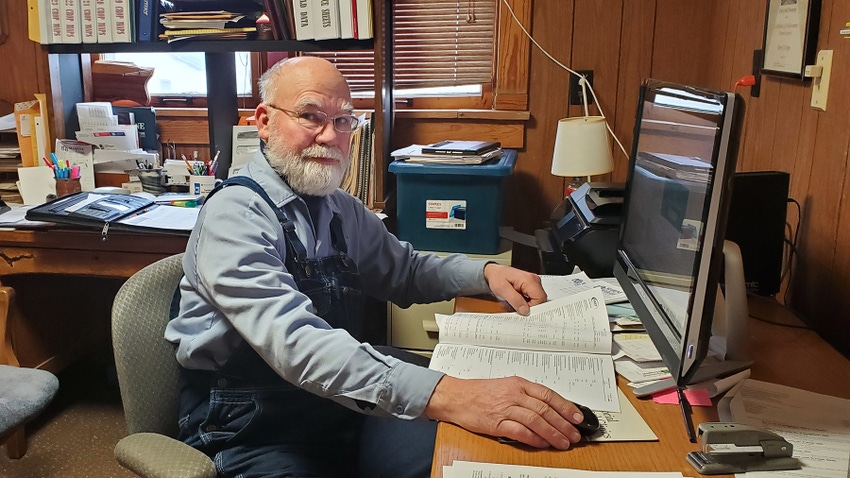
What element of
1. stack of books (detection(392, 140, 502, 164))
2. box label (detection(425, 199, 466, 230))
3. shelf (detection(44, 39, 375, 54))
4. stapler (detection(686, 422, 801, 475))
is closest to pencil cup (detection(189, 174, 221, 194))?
shelf (detection(44, 39, 375, 54))

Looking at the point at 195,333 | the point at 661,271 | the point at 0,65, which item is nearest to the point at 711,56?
the point at 661,271

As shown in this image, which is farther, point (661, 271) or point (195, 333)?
point (195, 333)

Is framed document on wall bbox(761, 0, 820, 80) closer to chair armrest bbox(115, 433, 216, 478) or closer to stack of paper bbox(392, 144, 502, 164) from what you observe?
stack of paper bbox(392, 144, 502, 164)

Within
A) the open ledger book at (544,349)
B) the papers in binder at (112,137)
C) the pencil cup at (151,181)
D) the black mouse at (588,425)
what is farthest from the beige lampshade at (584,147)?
the papers in binder at (112,137)

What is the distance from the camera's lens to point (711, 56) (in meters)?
2.37

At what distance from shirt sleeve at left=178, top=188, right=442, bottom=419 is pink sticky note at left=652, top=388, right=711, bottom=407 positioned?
1.13 feet

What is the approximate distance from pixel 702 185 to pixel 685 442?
0.36m

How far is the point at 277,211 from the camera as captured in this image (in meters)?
1.36

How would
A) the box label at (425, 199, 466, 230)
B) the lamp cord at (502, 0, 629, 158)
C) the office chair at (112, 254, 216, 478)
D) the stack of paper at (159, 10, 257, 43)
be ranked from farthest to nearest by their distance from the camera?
Answer: the lamp cord at (502, 0, 629, 158)
the stack of paper at (159, 10, 257, 43)
the box label at (425, 199, 466, 230)
the office chair at (112, 254, 216, 478)

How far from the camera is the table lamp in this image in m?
2.17

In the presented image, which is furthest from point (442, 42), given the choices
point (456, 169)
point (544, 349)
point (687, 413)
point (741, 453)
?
point (741, 453)

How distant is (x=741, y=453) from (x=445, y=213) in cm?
136

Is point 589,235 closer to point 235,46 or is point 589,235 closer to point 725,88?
point 725,88

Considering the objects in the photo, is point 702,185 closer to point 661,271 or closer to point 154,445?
point 661,271
